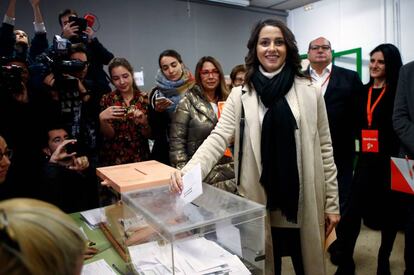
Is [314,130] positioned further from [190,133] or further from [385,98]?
[385,98]

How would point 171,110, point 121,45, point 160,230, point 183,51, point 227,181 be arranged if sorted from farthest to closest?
point 183,51 → point 121,45 → point 171,110 → point 227,181 → point 160,230

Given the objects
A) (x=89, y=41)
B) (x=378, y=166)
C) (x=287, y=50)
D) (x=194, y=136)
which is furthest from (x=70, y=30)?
(x=378, y=166)

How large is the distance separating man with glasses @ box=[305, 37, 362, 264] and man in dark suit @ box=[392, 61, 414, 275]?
0.45m

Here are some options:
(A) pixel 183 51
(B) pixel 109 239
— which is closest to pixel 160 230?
(B) pixel 109 239

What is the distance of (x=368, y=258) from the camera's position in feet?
7.86

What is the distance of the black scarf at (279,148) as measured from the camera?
1225mm

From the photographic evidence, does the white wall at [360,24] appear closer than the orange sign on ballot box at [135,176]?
No

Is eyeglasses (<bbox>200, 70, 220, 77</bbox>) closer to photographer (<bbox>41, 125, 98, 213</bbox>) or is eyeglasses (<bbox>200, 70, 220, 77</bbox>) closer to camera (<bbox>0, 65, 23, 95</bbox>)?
Answer: photographer (<bbox>41, 125, 98, 213</bbox>)

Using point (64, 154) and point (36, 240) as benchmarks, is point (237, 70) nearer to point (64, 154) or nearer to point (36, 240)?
point (64, 154)

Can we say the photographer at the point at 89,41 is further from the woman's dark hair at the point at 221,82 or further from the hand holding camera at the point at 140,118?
the woman's dark hair at the point at 221,82

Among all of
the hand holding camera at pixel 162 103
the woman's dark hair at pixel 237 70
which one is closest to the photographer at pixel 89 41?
the hand holding camera at pixel 162 103

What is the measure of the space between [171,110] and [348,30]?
345cm

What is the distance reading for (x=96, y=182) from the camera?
168 centimetres

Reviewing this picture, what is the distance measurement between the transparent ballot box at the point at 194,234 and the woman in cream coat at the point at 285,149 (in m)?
0.27
